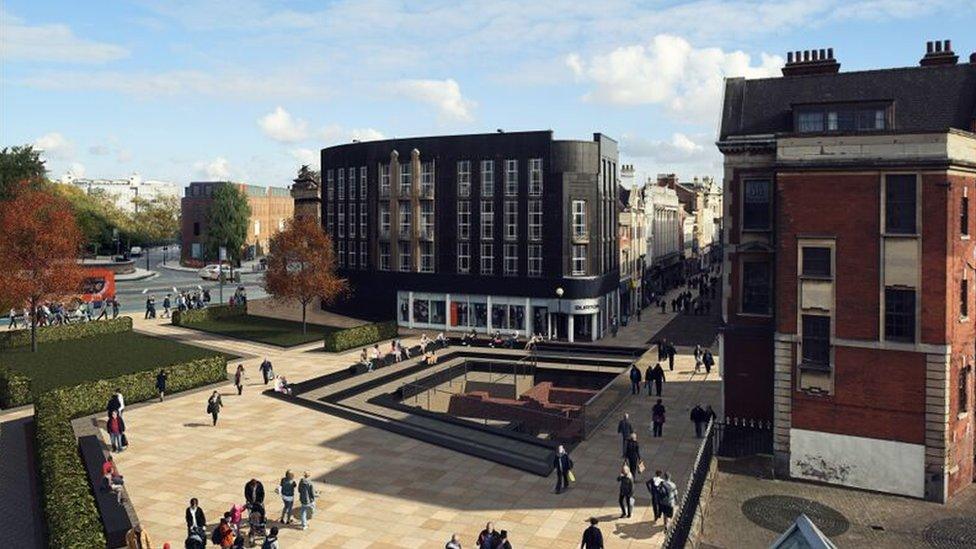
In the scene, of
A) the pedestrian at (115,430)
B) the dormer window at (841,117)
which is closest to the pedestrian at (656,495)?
the dormer window at (841,117)

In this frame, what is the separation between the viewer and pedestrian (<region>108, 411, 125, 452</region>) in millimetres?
28047

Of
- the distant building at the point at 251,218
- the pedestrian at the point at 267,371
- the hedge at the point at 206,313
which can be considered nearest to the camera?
the pedestrian at the point at 267,371

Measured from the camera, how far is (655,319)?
68.6 meters

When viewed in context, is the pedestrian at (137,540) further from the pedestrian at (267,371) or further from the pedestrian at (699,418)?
the pedestrian at (699,418)

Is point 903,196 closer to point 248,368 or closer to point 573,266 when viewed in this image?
point 573,266

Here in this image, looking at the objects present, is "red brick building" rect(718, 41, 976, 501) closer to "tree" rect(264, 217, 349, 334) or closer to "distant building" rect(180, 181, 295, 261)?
"tree" rect(264, 217, 349, 334)

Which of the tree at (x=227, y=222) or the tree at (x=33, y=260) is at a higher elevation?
the tree at (x=227, y=222)

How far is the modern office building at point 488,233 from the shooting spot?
5556cm

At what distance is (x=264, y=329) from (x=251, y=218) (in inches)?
3702

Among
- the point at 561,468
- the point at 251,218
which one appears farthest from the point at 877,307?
the point at 251,218

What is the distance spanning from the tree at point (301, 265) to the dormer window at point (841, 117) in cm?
3552

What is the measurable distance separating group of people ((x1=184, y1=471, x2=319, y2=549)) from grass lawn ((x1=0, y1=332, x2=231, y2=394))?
2068 cm

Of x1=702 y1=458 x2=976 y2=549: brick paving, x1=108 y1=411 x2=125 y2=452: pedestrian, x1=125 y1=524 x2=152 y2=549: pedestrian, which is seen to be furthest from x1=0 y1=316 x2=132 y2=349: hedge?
x1=702 y1=458 x2=976 y2=549: brick paving

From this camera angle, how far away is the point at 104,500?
22000 mm
